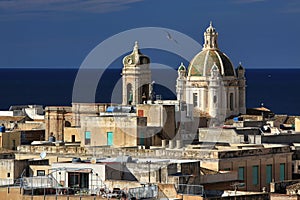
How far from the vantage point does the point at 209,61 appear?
287ft

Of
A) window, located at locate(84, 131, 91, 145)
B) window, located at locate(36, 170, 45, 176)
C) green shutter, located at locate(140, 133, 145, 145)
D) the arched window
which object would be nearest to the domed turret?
the arched window

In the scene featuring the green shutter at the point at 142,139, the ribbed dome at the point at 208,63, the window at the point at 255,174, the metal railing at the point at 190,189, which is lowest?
the metal railing at the point at 190,189

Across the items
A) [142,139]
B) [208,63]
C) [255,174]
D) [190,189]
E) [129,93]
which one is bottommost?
[190,189]

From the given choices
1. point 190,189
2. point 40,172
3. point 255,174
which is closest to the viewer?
point 190,189

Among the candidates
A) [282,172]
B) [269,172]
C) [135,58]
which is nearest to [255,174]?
[269,172]

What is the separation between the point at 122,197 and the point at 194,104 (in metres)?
49.5

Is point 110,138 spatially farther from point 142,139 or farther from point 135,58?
point 135,58

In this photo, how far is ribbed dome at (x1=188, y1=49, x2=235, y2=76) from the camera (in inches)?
3440

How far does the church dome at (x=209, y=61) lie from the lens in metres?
87.4

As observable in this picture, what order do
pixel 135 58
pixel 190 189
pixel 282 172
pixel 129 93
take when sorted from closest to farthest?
pixel 190 189 < pixel 282 172 < pixel 129 93 < pixel 135 58

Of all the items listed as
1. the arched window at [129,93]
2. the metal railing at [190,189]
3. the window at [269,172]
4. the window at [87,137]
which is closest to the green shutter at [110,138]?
the window at [87,137]

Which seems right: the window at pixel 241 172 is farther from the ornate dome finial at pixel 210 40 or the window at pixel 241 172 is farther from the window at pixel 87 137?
the ornate dome finial at pixel 210 40

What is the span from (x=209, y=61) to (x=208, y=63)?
130 millimetres

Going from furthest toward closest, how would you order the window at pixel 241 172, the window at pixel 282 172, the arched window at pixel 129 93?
the arched window at pixel 129 93, the window at pixel 282 172, the window at pixel 241 172
